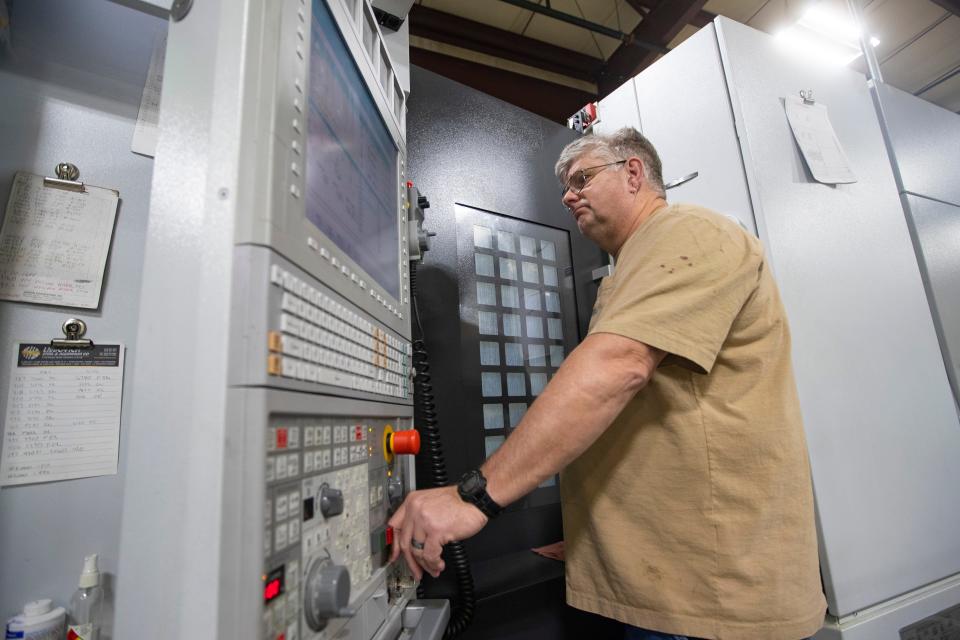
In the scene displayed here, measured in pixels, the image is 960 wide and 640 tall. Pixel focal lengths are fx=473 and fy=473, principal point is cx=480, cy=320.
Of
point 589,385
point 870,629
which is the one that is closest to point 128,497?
point 589,385

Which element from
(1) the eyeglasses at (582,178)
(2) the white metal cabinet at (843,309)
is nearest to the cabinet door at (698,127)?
(2) the white metal cabinet at (843,309)

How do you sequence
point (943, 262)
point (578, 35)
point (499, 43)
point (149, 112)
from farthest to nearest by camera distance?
point (578, 35), point (499, 43), point (943, 262), point (149, 112)

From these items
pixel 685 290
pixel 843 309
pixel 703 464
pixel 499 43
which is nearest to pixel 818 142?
pixel 843 309

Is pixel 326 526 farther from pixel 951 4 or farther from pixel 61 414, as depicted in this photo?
pixel 951 4

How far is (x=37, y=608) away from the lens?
2.27 ft

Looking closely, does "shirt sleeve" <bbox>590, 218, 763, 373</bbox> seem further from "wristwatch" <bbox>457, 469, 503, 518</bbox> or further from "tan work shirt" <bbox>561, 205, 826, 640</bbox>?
"wristwatch" <bbox>457, 469, 503, 518</bbox>

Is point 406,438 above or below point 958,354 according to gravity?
below

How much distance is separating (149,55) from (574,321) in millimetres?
1200

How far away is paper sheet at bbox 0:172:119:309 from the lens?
77cm

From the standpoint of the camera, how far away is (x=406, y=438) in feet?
2.41

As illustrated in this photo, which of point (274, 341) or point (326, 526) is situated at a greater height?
point (274, 341)

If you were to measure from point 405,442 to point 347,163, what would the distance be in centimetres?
44

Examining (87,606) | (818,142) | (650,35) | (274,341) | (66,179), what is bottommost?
(87,606)

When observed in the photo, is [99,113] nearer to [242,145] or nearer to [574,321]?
[242,145]
